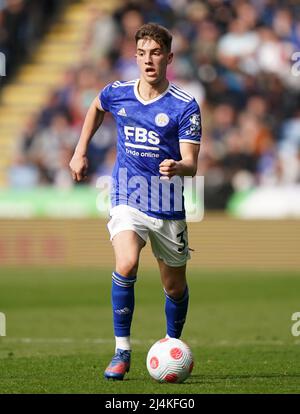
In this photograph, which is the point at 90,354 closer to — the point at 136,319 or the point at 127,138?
the point at 127,138

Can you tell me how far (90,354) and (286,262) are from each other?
10.9 m

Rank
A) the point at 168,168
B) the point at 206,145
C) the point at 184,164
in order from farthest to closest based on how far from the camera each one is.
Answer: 1. the point at 206,145
2. the point at 184,164
3. the point at 168,168

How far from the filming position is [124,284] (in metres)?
7.82

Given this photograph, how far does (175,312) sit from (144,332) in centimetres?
357

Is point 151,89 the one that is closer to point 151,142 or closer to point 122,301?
point 151,142

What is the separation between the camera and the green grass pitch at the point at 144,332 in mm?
7520

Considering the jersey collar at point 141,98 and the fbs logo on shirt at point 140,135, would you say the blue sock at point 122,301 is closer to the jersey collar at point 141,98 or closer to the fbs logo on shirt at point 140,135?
the fbs logo on shirt at point 140,135

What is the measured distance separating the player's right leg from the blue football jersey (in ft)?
1.03

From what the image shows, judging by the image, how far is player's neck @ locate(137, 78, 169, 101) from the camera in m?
8.05

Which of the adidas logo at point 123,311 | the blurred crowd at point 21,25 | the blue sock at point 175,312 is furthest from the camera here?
the blurred crowd at point 21,25
